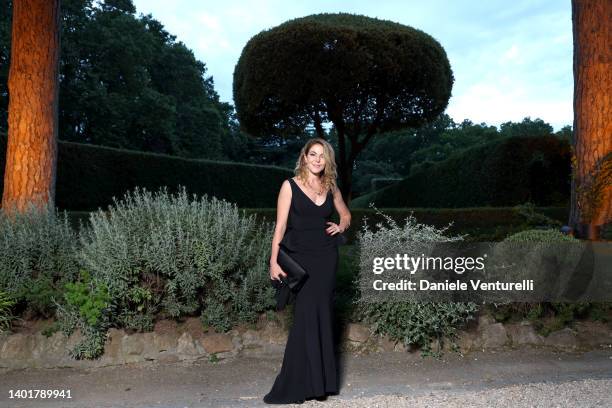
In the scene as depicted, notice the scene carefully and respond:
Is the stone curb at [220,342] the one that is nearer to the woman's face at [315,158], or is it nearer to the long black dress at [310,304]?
the long black dress at [310,304]

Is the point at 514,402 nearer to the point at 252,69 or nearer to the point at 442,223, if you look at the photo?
the point at 442,223

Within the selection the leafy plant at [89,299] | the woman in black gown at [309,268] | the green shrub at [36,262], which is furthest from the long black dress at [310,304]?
the green shrub at [36,262]

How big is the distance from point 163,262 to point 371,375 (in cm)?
208

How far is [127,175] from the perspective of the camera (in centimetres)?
1586

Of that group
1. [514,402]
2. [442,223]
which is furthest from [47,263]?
[442,223]

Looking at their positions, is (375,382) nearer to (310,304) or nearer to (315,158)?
(310,304)

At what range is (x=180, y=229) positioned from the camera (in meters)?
5.41

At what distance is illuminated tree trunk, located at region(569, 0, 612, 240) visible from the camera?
7.57 meters

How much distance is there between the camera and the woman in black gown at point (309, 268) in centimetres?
398

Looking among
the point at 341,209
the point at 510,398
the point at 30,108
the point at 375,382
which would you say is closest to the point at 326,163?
the point at 341,209

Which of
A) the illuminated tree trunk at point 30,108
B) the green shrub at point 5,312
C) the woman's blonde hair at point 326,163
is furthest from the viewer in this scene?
the illuminated tree trunk at point 30,108

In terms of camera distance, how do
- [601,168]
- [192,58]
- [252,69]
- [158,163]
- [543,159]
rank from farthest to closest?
[192,58] < [158,163] < [252,69] < [543,159] < [601,168]

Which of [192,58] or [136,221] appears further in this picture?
[192,58]

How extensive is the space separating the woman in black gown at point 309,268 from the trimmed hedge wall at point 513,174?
9.25 m
